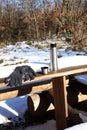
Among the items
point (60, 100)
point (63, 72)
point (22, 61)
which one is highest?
point (63, 72)

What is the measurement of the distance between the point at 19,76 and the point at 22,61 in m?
4.55

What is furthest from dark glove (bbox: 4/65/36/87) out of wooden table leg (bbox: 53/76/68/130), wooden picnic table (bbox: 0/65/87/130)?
wooden table leg (bbox: 53/76/68/130)

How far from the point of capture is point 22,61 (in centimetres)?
721

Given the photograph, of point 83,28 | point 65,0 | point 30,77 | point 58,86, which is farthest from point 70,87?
point 65,0

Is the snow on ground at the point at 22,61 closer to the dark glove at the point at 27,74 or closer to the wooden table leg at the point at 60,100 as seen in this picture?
the wooden table leg at the point at 60,100

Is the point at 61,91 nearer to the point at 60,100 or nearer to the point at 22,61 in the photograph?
the point at 60,100

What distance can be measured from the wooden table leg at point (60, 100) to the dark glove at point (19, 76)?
0.45m

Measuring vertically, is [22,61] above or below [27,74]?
below

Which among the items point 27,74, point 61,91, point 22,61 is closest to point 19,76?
point 27,74

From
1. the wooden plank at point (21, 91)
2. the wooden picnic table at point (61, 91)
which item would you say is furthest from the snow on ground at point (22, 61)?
the wooden plank at point (21, 91)

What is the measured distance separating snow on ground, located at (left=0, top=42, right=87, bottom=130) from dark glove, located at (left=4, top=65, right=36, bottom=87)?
29 cm

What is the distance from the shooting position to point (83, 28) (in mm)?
9117

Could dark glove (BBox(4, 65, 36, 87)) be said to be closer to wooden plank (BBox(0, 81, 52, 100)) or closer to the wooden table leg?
the wooden table leg

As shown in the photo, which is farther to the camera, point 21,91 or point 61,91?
point 21,91
